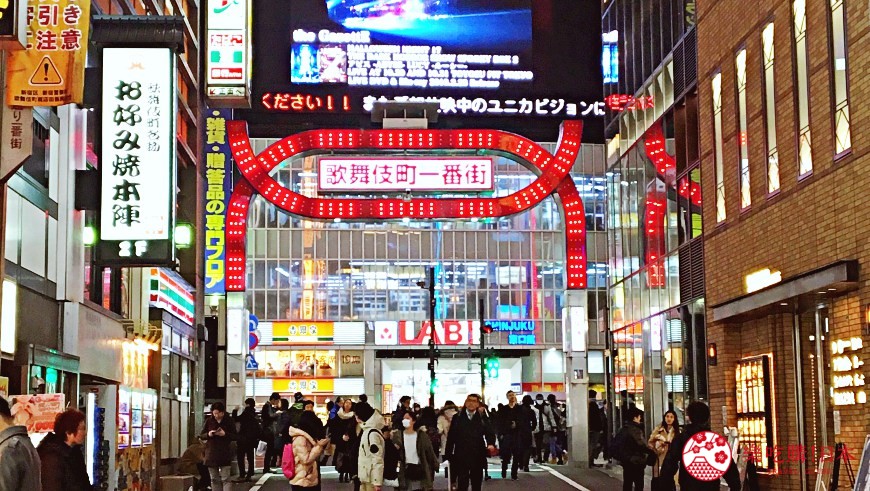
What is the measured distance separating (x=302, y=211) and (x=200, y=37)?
785 cm

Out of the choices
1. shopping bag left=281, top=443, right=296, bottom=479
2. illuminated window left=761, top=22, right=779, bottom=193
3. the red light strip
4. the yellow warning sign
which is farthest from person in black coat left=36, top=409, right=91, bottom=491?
the red light strip

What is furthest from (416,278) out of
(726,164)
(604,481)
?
(726,164)

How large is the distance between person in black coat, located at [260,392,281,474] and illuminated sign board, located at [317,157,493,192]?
19.8ft

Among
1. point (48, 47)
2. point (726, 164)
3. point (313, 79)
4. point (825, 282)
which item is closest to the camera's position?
point (48, 47)

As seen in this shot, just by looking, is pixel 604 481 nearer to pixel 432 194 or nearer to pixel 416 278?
pixel 432 194

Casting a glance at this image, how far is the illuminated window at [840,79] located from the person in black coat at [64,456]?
35.1 feet

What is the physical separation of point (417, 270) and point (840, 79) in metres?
56.6

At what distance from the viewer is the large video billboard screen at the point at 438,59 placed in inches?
3206

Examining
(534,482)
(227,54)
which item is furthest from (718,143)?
(227,54)

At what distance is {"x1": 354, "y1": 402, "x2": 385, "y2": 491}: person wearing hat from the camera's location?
18875 mm

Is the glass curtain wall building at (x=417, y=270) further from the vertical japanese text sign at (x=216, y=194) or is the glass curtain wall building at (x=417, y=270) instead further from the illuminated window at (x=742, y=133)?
the illuminated window at (x=742, y=133)

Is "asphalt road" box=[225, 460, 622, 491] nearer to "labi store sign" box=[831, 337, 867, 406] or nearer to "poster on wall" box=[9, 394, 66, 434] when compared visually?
"labi store sign" box=[831, 337, 867, 406]

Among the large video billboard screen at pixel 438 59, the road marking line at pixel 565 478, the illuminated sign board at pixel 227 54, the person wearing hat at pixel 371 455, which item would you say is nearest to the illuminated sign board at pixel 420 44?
the large video billboard screen at pixel 438 59

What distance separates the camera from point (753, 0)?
21516 millimetres
